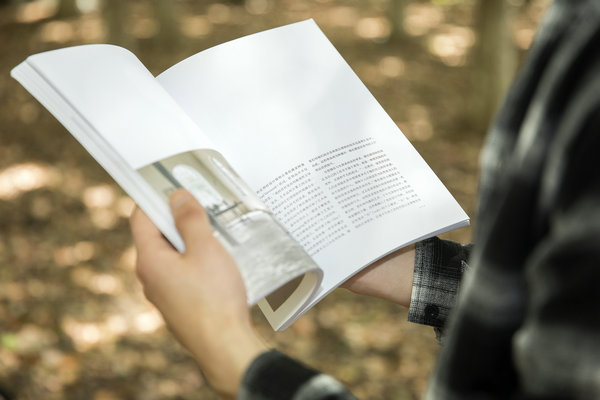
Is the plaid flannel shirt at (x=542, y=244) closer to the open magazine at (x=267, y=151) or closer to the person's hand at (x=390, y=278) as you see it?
the open magazine at (x=267, y=151)

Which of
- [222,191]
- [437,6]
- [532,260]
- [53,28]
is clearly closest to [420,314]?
[222,191]

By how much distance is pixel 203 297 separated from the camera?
0.85 metres

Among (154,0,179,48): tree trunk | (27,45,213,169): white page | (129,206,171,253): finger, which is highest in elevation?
(27,45,213,169): white page

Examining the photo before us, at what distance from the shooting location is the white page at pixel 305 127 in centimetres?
122

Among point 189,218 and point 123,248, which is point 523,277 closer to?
point 189,218

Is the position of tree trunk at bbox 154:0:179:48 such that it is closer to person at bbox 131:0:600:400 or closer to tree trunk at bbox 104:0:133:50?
tree trunk at bbox 104:0:133:50

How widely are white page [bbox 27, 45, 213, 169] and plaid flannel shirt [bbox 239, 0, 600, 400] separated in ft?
1.99

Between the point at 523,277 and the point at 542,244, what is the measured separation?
65 mm

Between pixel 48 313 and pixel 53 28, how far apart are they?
635 centimetres

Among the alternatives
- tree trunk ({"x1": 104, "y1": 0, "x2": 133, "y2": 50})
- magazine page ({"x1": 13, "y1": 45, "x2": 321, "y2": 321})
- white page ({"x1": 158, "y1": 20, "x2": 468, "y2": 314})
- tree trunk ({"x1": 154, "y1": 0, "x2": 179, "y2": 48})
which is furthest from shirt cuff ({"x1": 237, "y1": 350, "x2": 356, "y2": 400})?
tree trunk ({"x1": 154, "y1": 0, "x2": 179, "y2": 48})

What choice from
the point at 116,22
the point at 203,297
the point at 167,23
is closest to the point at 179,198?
the point at 203,297

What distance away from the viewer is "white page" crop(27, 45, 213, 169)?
40.7 inches

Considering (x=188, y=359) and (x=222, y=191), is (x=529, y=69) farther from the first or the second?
(x=188, y=359)

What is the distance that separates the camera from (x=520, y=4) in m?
11.6
